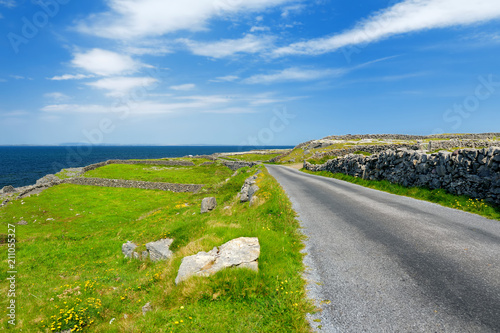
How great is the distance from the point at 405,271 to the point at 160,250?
39.1 ft

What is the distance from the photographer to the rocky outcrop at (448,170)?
43.6 feet

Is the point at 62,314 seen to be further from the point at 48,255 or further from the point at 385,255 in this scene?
the point at 48,255

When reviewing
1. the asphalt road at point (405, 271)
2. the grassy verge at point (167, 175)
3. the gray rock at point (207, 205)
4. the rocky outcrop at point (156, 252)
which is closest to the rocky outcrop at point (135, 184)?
the grassy verge at point (167, 175)

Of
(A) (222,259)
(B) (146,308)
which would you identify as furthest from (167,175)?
(A) (222,259)

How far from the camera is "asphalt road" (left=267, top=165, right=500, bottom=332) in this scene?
5.25m

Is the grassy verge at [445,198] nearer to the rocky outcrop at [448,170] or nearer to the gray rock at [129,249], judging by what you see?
the rocky outcrop at [448,170]

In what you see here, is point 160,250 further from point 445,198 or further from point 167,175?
point 167,175

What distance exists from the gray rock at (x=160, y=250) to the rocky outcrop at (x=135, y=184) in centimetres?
3599

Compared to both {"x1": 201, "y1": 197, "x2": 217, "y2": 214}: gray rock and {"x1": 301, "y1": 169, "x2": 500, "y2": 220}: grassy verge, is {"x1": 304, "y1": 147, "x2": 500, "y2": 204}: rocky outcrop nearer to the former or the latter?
{"x1": 301, "y1": 169, "x2": 500, "y2": 220}: grassy verge

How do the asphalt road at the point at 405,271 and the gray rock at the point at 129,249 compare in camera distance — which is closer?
the asphalt road at the point at 405,271

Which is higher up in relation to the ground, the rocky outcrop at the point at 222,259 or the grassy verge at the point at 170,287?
the rocky outcrop at the point at 222,259

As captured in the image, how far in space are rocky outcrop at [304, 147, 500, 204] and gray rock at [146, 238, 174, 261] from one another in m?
17.6

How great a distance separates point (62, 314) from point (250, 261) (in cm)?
742

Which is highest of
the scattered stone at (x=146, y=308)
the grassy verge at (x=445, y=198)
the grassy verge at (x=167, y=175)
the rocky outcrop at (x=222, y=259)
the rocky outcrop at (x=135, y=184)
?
the grassy verge at (x=445, y=198)
